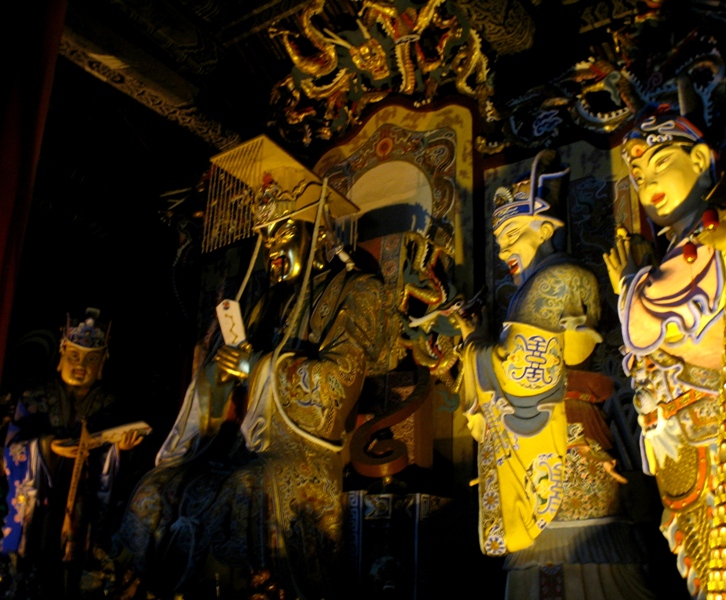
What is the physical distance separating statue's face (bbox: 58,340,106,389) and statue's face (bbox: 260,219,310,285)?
160cm

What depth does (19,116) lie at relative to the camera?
191 centimetres

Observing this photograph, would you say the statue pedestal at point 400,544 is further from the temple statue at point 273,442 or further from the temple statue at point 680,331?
the temple statue at point 680,331

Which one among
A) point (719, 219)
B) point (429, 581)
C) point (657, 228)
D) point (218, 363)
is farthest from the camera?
point (218, 363)

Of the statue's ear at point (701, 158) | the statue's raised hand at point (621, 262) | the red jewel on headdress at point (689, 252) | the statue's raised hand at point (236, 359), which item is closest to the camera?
the red jewel on headdress at point (689, 252)

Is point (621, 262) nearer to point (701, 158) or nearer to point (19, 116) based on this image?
point (701, 158)

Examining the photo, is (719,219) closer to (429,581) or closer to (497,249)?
(497,249)

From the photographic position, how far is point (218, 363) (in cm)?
480

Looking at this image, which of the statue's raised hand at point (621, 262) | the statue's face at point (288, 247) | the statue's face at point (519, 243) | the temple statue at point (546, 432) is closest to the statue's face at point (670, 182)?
the statue's raised hand at point (621, 262)

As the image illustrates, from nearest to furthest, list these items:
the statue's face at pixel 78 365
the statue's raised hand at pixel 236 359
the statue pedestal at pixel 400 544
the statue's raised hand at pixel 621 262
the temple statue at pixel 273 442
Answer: the statue's raised hand at pixel 621 262 < the statue pedestal at pixel 400 544 < the temple statue at pixel 273 442 < the statue's raised hand at pixel 236 359 < the statue's face at pixel 78 365

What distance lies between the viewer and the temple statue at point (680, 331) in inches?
115

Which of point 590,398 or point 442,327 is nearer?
point 590,398

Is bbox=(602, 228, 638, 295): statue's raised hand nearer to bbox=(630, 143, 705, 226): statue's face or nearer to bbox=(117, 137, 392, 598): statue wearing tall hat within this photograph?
bbox=(630, 143, 705, 226): statue's face

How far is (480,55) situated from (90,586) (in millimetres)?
3450

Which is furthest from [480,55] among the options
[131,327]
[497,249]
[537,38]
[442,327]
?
[131,327]
